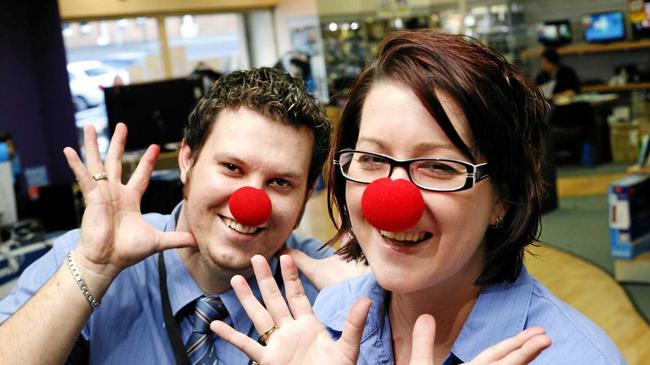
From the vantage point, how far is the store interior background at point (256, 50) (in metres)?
6.24

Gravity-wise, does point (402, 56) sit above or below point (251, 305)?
above

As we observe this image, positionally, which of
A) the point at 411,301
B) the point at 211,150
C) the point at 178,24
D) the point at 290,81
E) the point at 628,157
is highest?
the point at 178,24

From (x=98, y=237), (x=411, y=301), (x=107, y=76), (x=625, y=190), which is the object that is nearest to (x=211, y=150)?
(x=98, y=237)

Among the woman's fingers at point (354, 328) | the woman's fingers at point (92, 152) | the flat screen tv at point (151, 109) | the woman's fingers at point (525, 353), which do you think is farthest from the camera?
the flat screen tv at point (151, 109)

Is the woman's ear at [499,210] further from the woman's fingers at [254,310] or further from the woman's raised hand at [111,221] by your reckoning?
the woman's raised hand at [111,221]

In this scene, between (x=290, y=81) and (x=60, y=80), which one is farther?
(x=60, y=80)

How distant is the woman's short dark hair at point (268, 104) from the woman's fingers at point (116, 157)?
0.20 metres

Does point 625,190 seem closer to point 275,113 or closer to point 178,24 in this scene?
point 275,113

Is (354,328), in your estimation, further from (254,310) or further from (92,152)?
(92,152)

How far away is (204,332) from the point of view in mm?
1846

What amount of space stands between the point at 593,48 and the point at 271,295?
10702mm

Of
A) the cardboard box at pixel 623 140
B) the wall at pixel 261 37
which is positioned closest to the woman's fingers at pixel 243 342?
the cardboard box at pixel 623 140

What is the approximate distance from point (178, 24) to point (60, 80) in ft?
16.3

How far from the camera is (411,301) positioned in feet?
4.48
